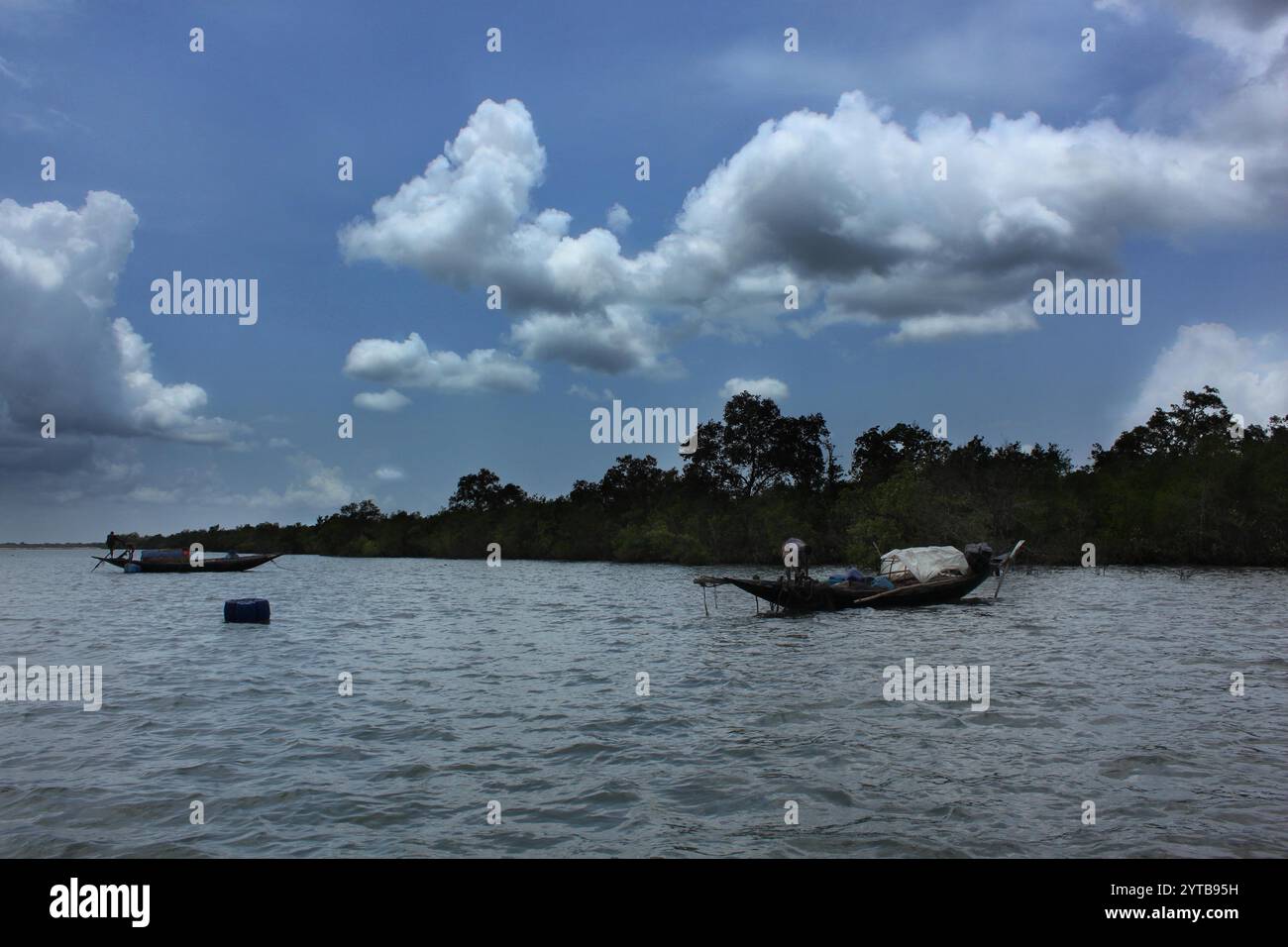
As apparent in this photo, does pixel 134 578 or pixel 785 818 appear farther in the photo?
pixel 134 578

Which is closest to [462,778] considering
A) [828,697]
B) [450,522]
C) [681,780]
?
[681,780]

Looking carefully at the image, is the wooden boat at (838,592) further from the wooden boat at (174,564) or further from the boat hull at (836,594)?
the wooden boat at (174,564)

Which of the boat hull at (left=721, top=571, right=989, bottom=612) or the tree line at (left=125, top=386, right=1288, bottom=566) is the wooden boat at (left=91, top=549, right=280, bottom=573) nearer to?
the tree line at (left=125, top=386, right=1288, bottom=566)

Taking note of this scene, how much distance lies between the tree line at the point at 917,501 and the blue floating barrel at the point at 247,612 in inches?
1455

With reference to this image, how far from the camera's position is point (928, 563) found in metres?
41.6

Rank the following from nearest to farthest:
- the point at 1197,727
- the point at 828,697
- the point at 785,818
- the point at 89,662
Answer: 1. the point at 785,818
2. the point at 1197,727
3. the point at 828,697
4. the point at 89,662

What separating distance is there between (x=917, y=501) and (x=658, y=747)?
2359 inches

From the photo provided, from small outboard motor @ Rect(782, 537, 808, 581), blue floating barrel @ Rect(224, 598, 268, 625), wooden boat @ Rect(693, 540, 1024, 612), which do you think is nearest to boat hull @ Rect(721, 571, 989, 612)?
wooden boat @ Rect(693, 540, 1024, 612)

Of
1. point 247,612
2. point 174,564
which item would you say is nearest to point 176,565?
point 174,564

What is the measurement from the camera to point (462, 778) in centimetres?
1228

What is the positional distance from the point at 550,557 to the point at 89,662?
114m

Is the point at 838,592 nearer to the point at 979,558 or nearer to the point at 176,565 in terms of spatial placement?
the point at 979,558
